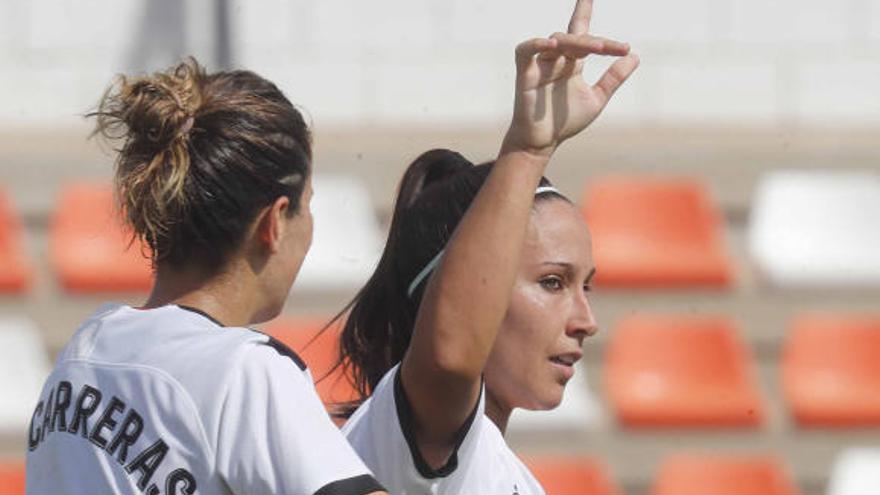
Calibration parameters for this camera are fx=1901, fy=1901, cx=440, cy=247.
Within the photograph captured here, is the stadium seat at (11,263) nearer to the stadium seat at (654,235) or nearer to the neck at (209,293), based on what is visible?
the stadium seat at (654,235)

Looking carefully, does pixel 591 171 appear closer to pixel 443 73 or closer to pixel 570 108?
pixel 443 73

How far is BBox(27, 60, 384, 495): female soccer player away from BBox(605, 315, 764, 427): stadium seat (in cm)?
338

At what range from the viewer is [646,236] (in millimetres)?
5781

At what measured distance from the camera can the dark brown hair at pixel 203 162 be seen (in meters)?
1.99

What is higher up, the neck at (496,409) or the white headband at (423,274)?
the white headband at (423,274)

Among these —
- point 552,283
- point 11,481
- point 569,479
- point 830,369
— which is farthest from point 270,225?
point 830,369

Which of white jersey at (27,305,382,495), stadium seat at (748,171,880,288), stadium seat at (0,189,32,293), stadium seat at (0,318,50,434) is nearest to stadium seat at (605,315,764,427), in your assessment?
stadium seat at (748,171,880,288)

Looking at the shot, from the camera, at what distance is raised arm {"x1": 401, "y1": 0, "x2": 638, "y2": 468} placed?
73.9 inches

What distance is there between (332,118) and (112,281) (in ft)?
3.17

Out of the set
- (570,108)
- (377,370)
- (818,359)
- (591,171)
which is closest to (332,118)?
(591,171)

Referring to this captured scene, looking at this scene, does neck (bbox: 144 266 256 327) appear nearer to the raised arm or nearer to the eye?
the raised arm

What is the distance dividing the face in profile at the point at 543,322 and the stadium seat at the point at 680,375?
9.70ft

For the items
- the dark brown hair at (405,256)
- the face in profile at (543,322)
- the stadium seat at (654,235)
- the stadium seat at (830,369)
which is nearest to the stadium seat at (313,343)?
the stadium seat at (654,235)

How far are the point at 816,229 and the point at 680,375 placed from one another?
2.51 ft
